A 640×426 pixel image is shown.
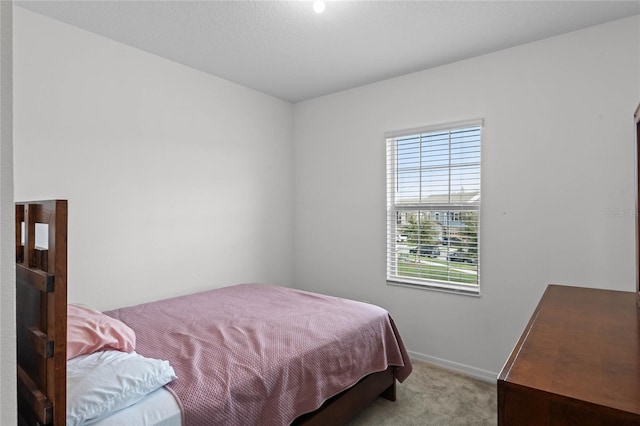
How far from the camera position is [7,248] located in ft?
1.83

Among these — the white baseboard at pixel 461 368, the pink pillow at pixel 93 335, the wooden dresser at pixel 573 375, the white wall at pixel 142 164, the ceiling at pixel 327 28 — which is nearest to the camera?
the wooden dresser at pixel 573 375

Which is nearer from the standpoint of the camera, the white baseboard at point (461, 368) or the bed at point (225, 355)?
the bed at point (225, 355)

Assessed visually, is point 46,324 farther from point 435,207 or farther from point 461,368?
point 461,368

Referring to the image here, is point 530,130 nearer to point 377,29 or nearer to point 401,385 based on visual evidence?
point 377,29

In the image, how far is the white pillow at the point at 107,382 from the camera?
1186 mm

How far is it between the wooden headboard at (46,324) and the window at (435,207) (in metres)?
2.68

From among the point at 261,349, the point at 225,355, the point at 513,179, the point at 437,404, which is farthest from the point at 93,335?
the point at 513,179

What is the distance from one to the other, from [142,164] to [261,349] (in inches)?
72.3

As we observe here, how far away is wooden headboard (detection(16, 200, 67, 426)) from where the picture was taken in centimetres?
110

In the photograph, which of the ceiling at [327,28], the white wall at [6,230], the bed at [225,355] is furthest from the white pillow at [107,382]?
the ceiling at [327,28]

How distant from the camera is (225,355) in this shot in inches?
67.8

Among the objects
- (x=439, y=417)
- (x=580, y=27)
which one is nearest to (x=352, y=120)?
(x=580, y=27)

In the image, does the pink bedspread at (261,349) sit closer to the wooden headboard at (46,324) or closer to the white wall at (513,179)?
the wooden headboard at (46,324)

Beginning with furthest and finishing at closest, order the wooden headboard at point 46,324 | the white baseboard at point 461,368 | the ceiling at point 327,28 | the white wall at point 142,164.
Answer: the white baseboard at point 461,368
the white wall at point 142,164
the ceiling at point 327,28
the wooden headboard at point 46,324
